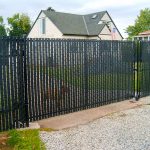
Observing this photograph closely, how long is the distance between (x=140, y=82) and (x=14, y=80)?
5.26 metres

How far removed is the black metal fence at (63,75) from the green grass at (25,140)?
49 centimetres

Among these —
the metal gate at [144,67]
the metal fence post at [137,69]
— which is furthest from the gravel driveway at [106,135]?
the metal gate at [144,67]

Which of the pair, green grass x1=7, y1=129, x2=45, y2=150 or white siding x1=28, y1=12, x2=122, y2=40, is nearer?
green grass x1=7, y1=129, x2=45, y2=150

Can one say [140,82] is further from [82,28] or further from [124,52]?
[82,28]

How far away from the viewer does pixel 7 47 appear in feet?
22.0

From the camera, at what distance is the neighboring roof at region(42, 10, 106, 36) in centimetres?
3744

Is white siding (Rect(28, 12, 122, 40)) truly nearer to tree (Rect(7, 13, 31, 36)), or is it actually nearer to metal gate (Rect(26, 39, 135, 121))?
tree (Rect(7, 13, 31, 36))

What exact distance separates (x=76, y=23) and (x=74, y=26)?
1234 mm

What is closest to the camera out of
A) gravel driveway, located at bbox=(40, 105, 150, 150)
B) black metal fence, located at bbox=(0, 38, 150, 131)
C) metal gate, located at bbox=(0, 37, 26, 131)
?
gravel driveway, located at bbox=(40, 105, 150, 150)

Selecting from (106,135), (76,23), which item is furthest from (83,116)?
(76,23)

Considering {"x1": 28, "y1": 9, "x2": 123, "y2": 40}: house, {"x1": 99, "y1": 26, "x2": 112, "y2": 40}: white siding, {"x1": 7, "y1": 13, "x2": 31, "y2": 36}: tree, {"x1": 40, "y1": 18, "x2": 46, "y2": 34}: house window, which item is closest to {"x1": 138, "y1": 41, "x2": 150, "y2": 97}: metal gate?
{"x1": 28, "y1": 9, "x2": 123, "y2": 40}: house

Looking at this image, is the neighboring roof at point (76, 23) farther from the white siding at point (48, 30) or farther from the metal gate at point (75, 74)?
the metal gate at point (75, 74)

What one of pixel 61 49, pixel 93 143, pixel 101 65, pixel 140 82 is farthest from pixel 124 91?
pixel 93 143

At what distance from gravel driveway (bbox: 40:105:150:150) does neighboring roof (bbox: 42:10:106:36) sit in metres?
29.3
